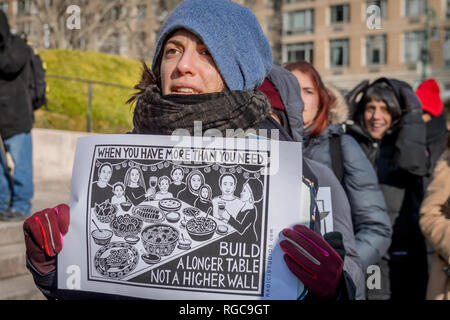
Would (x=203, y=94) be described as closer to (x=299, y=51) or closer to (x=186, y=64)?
(x=186, y=64)

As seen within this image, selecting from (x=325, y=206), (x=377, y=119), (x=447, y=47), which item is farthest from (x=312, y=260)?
(x=447, y=47)

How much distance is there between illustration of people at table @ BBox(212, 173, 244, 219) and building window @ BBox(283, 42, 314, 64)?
40.2 metres

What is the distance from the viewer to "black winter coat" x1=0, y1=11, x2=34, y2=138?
4625 mm

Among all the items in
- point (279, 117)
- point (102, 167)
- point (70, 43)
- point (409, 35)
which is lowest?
point (102, 167)

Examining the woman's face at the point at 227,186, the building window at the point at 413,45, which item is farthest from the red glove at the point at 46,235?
the building window at the point at 413,45

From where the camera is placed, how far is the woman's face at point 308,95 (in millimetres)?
2770

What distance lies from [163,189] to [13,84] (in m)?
4.19

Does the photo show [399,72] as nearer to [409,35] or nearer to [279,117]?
[409,35]

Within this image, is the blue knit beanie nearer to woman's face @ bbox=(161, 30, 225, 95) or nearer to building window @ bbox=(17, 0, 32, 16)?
woman's face @ bbox=(161, 30, 225, 95)

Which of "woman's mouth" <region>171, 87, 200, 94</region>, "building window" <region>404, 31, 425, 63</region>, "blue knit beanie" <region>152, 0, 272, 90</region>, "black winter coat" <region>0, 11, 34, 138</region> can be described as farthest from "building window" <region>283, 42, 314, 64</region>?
"woman's mouth" <region>171, 87, 200, 94</region>

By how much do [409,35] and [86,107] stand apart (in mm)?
32215

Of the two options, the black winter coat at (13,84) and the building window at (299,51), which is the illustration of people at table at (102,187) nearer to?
the black winter coat at (13,84)

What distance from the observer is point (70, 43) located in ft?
48.6
